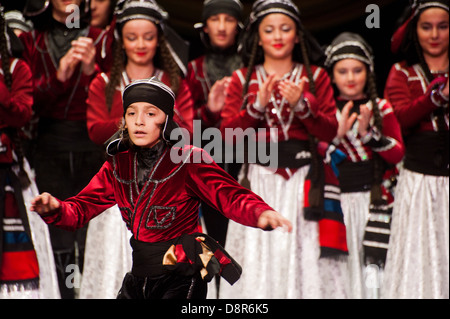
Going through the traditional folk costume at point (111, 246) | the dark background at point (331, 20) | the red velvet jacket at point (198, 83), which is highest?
the dark background at point (331, 20)

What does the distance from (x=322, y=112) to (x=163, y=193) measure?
4.60 feet

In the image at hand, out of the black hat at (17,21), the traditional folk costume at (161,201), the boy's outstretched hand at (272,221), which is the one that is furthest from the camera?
the black hat at (17,21)

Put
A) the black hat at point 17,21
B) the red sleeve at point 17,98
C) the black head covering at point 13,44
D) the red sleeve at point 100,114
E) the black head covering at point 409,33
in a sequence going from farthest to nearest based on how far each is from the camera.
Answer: the black hat at point 17,21
the black head covering at point 409,33
the black head covering at point 13,44
the red sleeve at point 17,98
the red sleeve at point 100,114

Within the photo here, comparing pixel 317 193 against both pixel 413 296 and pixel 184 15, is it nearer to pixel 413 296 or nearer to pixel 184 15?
pixel 413 296

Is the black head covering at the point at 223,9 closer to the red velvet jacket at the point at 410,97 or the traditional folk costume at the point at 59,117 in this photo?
the traditional folk costume at the point at 59,117

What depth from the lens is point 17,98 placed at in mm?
3211

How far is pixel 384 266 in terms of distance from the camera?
3805mm

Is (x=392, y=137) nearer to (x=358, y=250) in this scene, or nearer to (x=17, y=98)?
(x=358, y=250)

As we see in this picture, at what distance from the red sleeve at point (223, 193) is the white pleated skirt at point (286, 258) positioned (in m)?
1.16

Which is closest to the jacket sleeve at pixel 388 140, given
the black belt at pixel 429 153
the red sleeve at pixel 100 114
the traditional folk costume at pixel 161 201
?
→ the black belt at pixel 429 153

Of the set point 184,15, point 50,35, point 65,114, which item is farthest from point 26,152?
point 184,15

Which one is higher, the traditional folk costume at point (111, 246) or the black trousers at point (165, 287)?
the traditional folk costume at point (111, 246)

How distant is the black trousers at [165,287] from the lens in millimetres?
2283

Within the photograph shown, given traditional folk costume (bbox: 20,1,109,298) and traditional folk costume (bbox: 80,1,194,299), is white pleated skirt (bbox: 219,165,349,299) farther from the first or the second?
traditional folk costume (bbox: 20,1,109,298)
